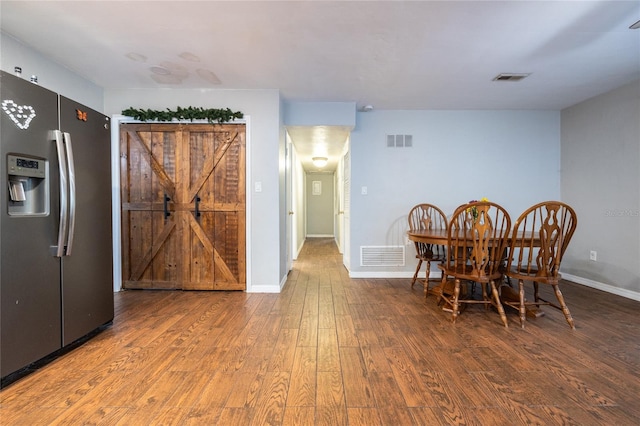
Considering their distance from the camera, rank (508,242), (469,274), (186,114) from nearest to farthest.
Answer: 1. (469,274)
2. (508,242)
3. (186,114)

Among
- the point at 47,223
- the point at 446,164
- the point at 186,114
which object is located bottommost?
the point at 47,223

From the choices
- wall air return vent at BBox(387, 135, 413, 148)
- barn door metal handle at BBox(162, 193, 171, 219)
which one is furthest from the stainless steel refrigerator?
wall air return vent at BBox(387, 135, 413, 148)

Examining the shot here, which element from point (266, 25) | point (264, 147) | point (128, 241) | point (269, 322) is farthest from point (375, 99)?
point (128, 241)

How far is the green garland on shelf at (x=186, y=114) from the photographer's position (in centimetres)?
315

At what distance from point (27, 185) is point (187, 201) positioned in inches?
63.4

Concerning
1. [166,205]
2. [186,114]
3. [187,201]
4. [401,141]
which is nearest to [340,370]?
[187,201]

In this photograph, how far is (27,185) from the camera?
1655mm

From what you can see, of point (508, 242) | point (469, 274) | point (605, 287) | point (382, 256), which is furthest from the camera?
point (382, 256)

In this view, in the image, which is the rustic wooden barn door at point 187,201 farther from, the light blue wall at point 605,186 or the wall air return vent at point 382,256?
the light blue wall at point 605,186

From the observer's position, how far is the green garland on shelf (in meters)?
3.15

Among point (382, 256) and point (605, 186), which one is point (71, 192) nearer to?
point (382, 256)

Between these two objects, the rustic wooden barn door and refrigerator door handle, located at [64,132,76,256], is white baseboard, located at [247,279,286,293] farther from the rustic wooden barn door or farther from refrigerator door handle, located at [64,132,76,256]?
refrigerator door handle, located at [64,132,76,256]

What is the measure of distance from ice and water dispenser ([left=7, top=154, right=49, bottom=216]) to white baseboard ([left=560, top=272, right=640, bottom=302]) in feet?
17.2

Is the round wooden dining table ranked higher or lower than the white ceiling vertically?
lower
